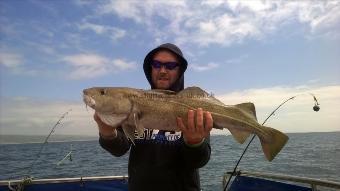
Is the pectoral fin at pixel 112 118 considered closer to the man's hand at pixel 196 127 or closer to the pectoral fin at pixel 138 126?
the pectoral fin at pixel 138 126

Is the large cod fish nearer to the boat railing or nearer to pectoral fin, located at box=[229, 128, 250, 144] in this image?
pectoral fin, located at box=[229, 128, 250, 144]

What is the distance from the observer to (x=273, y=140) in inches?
176

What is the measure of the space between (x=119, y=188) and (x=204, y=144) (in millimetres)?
4880

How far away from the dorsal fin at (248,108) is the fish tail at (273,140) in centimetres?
27

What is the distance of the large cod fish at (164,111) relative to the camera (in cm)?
430

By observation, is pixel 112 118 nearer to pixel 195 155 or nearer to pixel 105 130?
pixel 105 130

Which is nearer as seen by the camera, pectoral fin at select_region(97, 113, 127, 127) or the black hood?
pectoral fin at select_region(97, 113, 127, 127)

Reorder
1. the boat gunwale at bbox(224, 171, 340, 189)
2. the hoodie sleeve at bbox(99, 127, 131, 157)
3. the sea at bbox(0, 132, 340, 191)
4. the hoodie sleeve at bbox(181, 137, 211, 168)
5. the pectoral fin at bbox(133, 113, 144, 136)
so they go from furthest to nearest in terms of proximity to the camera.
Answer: the sea at bbox(0, 132, 340, 191), the boat gunwale at bbox(224, 171, 340, 189), the hoodie sleeve at bbox(99, 127, 131, 157), the hoodie sleeve at bbox(181, 137, 211, 168), the pectoral fin at bbox(133, 113, 144, 136)

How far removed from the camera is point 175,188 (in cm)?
446

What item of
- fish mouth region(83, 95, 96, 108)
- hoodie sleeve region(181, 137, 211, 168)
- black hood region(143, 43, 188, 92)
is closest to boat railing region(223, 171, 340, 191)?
hoodie sleeve region(181, 137, 211, 168)

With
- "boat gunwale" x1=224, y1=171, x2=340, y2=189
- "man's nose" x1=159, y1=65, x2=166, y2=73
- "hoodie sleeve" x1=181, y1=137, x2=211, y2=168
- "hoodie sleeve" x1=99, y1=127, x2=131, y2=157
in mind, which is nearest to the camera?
"hoodie sleeve" x1=181, y1=137, x2=211, y2=168

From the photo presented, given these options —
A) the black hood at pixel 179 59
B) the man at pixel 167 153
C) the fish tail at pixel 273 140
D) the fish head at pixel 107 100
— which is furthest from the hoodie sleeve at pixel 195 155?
the black hood at pixel 179 59

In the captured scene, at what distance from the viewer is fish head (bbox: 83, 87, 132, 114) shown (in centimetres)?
432

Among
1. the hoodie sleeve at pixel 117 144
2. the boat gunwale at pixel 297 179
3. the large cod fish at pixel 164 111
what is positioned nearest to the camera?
the large cod fish at pixel 164 111
